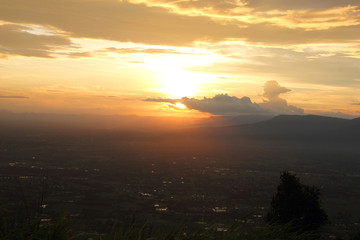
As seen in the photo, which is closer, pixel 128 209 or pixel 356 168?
pixel 128 209

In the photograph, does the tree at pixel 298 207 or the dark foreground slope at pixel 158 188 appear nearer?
the tree at pixel 298 207

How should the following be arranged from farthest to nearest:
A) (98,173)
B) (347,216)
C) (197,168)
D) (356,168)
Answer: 1. (356,168)
2. (197,168)
3. (98,173)
4. (347,216)

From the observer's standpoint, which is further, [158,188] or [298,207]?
[158,188]

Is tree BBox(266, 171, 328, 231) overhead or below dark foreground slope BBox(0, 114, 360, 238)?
overhead

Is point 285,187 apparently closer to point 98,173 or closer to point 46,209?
point 46,209

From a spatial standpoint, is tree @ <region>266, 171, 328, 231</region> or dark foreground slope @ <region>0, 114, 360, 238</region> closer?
tree @ <region>266, 171, 328, 231</region>

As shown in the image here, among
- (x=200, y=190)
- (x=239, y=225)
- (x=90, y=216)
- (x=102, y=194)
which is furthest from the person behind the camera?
(x=200, y=190)

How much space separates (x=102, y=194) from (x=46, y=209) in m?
25.6

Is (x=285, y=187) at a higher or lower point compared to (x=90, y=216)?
higher

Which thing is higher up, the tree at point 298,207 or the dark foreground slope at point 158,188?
the tree at point 298,207

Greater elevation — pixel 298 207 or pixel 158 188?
pixel 298 207

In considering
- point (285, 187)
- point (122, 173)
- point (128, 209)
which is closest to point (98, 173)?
point (122, 173)

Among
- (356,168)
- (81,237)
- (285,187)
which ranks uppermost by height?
(81,237)

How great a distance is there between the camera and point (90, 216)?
74.4 metres
